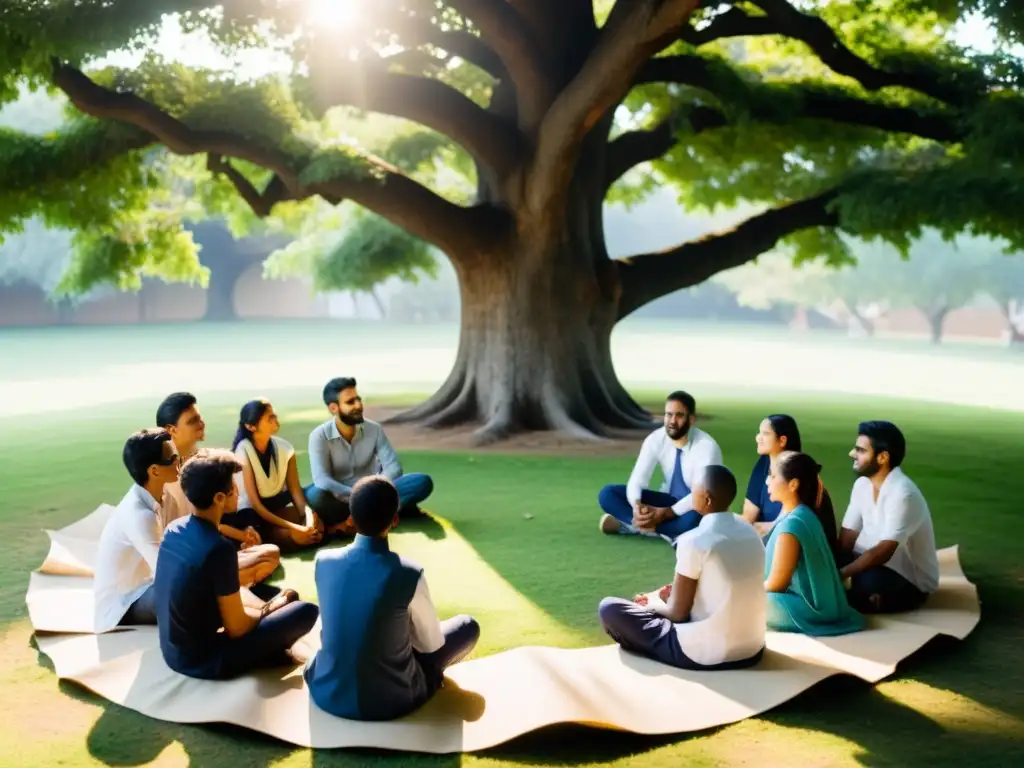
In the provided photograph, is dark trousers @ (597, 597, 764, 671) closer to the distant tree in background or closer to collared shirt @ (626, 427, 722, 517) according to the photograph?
collared shirt @ (626, 427, 722, 517)

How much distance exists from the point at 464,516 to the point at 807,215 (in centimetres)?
911

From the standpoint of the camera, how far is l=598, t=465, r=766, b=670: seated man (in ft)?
13.9

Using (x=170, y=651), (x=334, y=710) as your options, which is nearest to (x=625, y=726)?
(x=334, y=710)

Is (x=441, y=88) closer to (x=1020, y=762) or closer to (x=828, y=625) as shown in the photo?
(x=828, y=625)

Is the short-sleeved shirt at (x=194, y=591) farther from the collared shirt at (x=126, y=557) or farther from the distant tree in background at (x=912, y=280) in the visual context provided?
the distant tree in background at (x=912, y=280)

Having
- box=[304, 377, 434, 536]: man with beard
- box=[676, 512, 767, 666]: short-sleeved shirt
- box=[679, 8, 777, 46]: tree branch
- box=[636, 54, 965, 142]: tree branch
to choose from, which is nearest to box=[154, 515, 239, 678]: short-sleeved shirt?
box=[676, 512, 767, 666]: short-sleeved shirt

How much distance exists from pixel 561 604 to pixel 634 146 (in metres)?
10.6

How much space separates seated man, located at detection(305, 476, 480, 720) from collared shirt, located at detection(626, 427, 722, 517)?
10.4 feet

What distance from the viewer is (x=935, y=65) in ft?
45.1

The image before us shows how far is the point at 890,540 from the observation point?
520cm

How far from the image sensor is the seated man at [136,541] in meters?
4.59

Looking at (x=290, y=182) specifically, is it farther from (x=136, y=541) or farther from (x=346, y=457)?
(x=136, y=541)

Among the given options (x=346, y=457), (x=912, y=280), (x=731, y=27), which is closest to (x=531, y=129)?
(x=731, y=27)

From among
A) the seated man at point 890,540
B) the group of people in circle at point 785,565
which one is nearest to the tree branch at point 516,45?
the group of people in circle at point 785,565
